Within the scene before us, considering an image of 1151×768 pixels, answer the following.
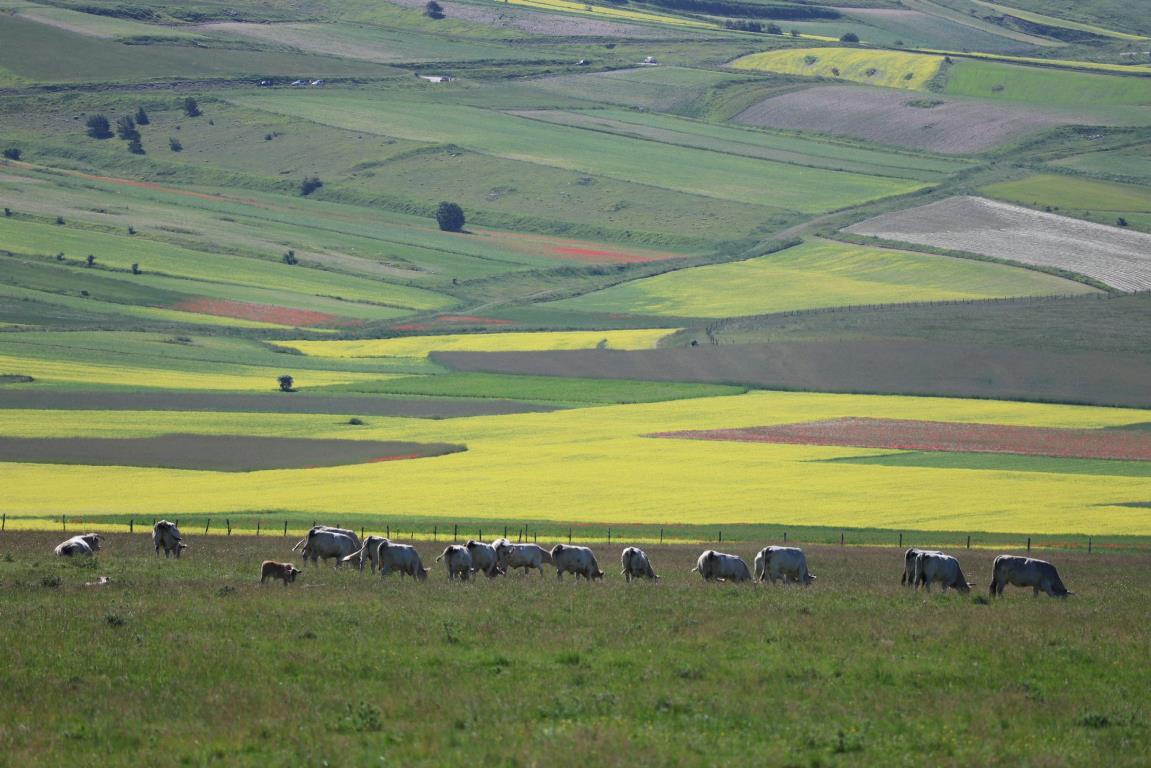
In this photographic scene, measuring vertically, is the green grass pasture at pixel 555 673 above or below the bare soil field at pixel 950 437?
below

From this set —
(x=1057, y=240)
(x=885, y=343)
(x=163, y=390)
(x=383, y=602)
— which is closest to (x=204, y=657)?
(x=383, y=602)

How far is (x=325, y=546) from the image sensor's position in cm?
3803

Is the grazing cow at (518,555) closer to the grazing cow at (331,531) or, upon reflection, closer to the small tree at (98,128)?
the grazing cow at (331,531)

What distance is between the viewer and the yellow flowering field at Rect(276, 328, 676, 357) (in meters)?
106

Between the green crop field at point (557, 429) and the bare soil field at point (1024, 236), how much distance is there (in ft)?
3.02

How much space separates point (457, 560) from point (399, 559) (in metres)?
1.34

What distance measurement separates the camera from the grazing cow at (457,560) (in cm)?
3541

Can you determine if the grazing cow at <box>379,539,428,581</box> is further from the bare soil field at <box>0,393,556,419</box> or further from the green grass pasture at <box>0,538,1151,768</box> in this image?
the bare soil field at <box>0,393,556,419</box>

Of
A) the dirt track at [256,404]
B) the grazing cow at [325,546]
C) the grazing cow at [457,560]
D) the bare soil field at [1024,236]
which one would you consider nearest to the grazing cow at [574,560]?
the grazing cow at [457,560]

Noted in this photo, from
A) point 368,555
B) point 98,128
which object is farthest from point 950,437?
point 98,128

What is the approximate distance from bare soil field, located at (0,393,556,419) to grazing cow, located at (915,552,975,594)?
155 ft

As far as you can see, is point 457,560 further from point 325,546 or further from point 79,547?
point 79,547

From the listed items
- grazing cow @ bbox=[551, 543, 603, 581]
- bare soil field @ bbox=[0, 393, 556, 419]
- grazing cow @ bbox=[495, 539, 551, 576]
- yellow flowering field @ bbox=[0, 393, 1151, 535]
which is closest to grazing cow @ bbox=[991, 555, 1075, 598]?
grazing cow @ bbox=[551, 543, 603, 581]

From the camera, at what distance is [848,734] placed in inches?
750
